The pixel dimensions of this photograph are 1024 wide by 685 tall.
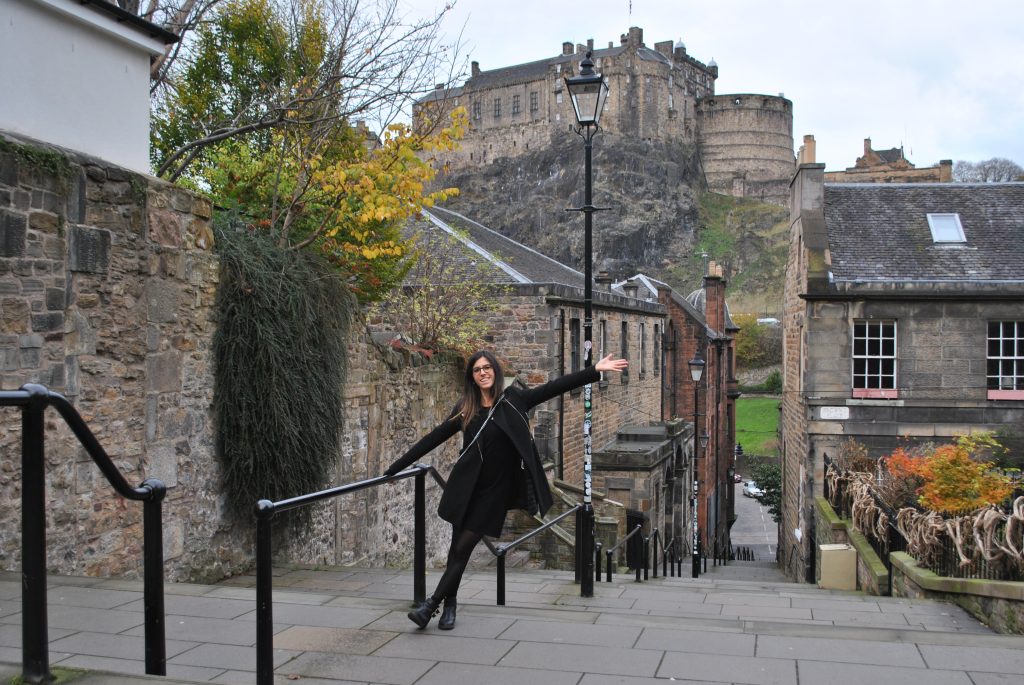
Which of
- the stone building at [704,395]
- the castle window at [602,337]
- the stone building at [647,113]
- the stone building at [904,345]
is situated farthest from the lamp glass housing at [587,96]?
the stone building at [647,113]

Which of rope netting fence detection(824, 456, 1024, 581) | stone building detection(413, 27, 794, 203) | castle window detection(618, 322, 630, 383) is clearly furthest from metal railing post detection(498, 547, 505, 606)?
stone building detection(413, 27, 794, 203)

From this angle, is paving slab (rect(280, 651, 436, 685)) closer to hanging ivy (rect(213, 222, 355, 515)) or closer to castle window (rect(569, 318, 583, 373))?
hanging ivy (rect(213, 222, 355, 515))

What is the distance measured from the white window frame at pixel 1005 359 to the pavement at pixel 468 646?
622 inches

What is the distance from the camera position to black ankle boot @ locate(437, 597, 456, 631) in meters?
5.05

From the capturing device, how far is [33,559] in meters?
3.51

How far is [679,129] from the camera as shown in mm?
97188

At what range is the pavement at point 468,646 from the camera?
421cm

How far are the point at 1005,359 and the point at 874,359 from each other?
8.57 ft

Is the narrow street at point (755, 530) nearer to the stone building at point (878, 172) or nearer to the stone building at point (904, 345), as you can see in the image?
the stone building at point (904, 345)

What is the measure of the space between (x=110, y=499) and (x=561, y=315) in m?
Result: 13.1

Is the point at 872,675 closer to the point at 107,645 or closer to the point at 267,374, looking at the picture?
the point at 107,645

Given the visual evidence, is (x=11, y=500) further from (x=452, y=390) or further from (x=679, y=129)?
(x=679, y=129)

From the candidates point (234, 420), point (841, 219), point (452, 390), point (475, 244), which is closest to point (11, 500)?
point (234, 420)

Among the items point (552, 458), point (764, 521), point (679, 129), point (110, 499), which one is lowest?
point (764, 521)
